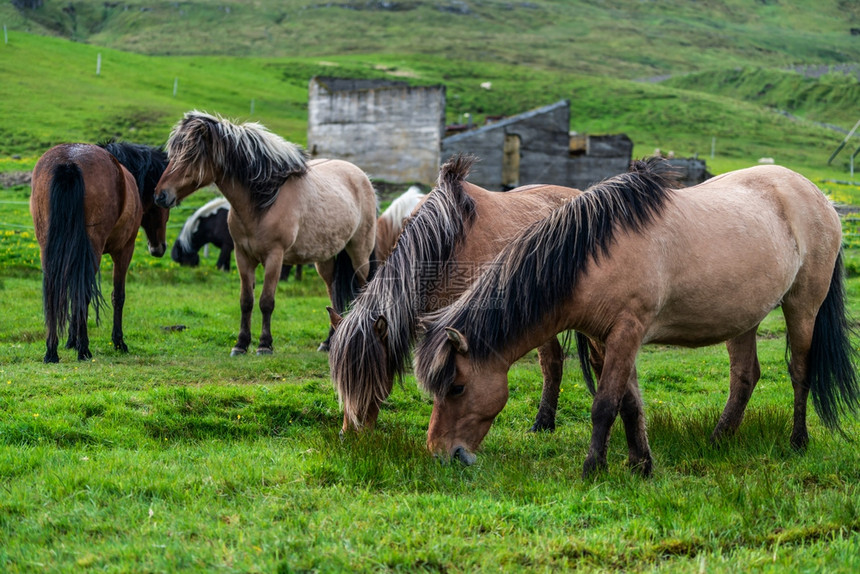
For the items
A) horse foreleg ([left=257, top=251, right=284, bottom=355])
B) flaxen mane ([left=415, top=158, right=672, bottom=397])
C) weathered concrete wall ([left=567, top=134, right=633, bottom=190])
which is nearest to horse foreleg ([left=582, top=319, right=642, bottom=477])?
flaxen mane ([left=415, top=158, right=672, bottom=397])

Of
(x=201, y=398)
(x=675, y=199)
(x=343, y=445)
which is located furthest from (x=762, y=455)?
(x=201, y=398)

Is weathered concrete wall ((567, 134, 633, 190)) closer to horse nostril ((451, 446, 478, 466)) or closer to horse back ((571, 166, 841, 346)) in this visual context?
horse back ((571, 166, 841, 346))

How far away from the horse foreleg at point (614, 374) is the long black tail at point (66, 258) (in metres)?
5.70

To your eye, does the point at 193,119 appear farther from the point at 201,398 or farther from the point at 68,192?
the point at 201,398

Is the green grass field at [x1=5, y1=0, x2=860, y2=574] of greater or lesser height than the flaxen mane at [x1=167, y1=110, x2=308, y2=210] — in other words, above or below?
below

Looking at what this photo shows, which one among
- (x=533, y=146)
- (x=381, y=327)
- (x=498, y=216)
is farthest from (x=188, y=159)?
(x=533, y=146)

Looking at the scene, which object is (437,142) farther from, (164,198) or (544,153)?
(164,198)

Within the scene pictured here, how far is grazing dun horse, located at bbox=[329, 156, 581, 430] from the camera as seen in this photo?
528 cm

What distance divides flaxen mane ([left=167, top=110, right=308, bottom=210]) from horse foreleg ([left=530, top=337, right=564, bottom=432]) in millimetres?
4127

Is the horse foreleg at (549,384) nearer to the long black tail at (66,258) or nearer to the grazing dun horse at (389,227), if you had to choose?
the long black tail at (66,258)

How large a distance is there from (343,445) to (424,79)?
218 ft

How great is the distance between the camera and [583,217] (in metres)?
5.02

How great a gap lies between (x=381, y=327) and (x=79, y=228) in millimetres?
4531

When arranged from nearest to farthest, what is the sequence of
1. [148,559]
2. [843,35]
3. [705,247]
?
[148,559] < [705,247] < [843,35]
